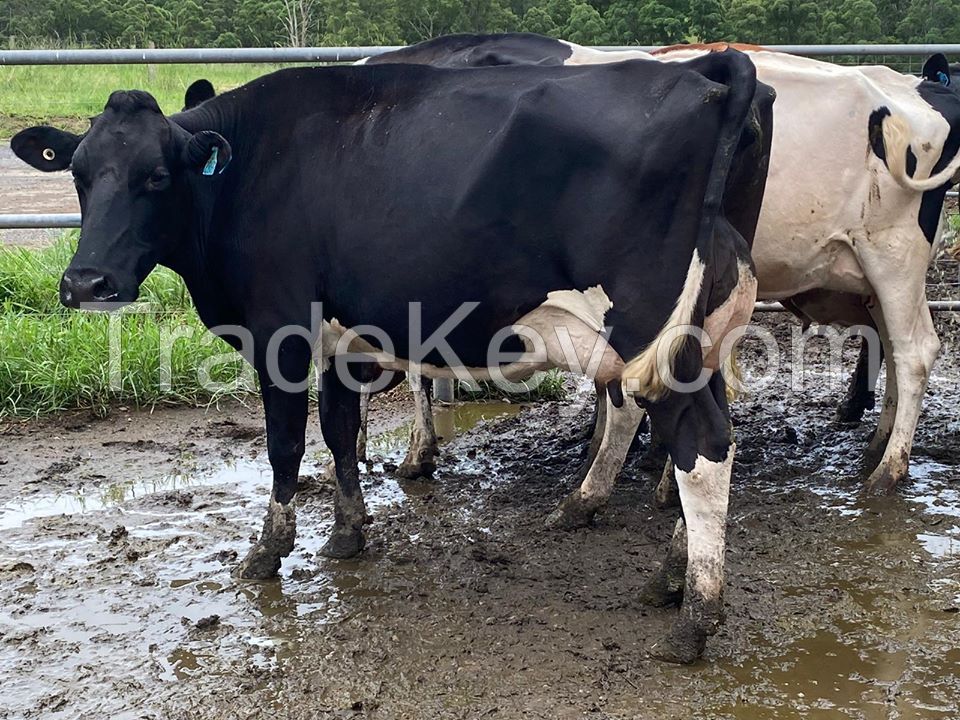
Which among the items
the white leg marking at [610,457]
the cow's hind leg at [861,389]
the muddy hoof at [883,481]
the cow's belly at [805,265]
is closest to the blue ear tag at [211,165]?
the white leg marking at [610,457]

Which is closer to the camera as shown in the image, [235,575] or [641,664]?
[641,664]

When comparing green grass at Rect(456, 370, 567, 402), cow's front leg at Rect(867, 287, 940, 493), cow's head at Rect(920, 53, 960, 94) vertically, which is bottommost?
green grass at Rect(456, 370, 567, 402)

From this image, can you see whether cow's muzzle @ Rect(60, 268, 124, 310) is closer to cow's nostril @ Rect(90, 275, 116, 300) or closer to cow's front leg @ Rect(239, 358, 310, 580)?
cow's nostril @ Rect(90, 275, 116, 300)

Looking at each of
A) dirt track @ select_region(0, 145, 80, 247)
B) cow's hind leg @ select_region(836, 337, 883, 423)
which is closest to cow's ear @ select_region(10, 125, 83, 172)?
cow's hind leg @ select_region(836, 337, 883, 423)

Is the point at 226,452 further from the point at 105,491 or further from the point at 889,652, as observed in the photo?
the point at 889,652

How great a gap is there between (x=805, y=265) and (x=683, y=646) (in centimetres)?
215

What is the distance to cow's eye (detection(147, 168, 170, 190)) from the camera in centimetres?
404

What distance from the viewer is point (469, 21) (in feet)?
51.3

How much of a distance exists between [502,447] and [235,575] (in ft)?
6.39

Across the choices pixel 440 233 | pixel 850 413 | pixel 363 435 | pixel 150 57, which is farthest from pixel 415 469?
pixel 150 57

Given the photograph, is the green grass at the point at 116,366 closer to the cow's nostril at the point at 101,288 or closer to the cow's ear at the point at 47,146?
the cow's ear at the point at 47,146

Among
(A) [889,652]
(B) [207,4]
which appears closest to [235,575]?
(A) [889,652]

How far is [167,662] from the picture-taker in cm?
372

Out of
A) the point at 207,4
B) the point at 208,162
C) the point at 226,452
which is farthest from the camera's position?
the point at 207,4
